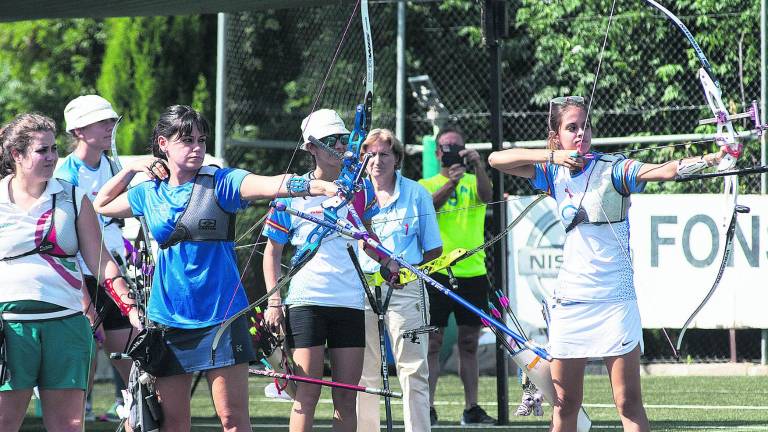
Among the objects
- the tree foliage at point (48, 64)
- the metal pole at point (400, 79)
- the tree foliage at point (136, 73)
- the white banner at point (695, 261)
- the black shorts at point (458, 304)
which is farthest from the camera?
the tree foliage at point (48, 64)

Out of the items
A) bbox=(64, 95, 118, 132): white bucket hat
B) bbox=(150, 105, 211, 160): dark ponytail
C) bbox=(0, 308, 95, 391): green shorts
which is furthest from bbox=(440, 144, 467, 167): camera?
bbox=(0, 308, 95, 391): green shorts

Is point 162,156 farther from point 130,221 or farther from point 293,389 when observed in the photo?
point 130,221

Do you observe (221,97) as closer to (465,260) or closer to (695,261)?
(465,260)

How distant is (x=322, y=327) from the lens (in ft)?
18.0

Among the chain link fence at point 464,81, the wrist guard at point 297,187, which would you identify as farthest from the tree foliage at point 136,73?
the wrist guard at point 297,187

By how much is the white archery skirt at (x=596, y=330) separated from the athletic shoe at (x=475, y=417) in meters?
2.84

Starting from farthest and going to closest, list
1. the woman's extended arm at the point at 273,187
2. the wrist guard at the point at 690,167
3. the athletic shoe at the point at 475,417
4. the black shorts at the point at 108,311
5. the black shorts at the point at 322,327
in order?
the athletic shoe at the point at 475,417, the black shorts at the point at 108,311, the black shorts at the point at 322,327, the wrist guard at the point at 690,167, the woman's extended arm at the point at 273,187

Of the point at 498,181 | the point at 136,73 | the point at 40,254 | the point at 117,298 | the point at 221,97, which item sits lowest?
the point at 117,298

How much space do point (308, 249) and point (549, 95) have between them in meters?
7.35

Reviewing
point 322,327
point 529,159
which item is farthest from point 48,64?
point 529,159

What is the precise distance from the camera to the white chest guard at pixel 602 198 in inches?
191

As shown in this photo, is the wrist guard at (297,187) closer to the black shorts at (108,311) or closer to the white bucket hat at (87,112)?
the white bucket hat at (87,112)

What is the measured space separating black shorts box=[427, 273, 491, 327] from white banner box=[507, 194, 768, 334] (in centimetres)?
263

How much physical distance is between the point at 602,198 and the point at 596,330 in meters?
0.52
